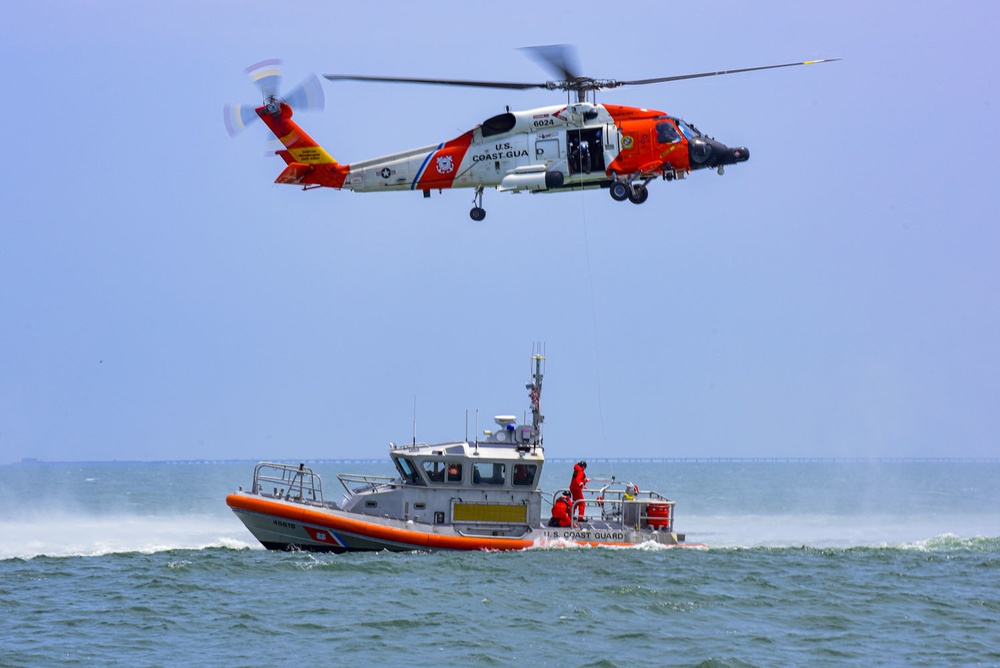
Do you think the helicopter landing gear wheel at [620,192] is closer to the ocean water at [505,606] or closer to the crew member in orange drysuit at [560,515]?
the crew member in orange drysuit at [560,515]

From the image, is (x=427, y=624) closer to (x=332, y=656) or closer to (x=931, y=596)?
(x=332, y=656)

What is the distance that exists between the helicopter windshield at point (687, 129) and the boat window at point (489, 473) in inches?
252

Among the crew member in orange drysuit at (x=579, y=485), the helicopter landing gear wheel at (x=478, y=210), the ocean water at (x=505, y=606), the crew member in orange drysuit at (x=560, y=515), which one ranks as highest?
the helicopter landing gear wheel at (x=478, y=210)

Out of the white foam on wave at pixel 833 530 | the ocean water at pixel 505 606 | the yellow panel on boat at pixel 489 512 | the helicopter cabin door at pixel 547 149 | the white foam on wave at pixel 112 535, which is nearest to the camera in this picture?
the ocean water at pixel 505 606

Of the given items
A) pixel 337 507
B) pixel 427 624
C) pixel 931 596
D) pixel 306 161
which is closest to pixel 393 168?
pixel 306 161

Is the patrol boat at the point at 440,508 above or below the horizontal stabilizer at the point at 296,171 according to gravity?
below

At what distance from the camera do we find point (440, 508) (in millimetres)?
20734

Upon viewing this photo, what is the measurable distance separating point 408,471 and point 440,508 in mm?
846

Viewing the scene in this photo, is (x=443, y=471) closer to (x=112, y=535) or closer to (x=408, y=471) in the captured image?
(x=408, y=471)

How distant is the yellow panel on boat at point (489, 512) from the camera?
20.7 meters

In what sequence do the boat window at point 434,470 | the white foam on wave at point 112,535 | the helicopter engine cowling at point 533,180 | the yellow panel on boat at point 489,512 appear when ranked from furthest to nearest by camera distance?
the white foam on wave at point 112,535 → the yellow panel on boat at point 489,512 → the boat window at point 434,470 → the helicopter engine cowling at point 533,180

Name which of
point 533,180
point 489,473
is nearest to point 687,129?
point 533,180

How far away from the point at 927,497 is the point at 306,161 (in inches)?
1719

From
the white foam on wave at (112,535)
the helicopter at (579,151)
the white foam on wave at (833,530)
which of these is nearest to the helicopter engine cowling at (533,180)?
the helicopter at (579,151)
